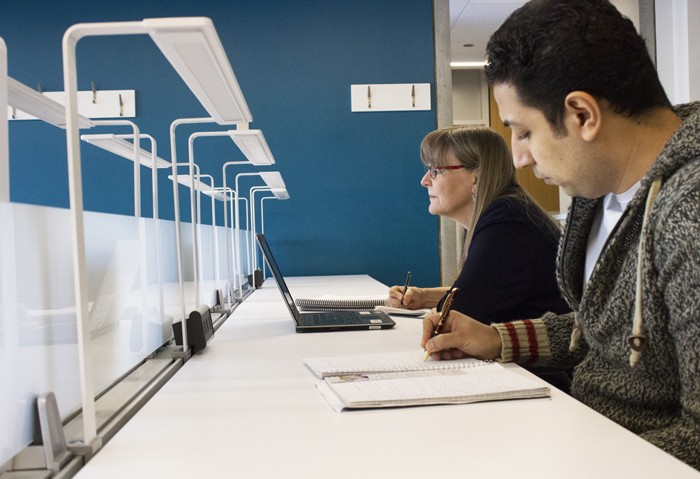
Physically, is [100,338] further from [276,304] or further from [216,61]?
[276,304]

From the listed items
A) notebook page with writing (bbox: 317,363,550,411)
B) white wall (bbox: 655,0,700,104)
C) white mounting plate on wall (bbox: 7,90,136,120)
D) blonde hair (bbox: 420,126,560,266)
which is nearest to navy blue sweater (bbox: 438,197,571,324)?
blonde hair (bbox: 420,126,560,266)

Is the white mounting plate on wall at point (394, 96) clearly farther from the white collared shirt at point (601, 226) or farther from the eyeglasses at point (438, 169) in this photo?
the white collared shirt at point (601, 226)

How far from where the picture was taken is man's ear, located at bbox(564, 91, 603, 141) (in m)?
0.98

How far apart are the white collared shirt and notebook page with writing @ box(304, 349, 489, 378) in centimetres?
27

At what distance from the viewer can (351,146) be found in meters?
4.36

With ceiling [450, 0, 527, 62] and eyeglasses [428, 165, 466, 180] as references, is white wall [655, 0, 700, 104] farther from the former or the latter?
eyeglasses [428, 165, 466, 180]

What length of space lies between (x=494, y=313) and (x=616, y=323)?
655 mm

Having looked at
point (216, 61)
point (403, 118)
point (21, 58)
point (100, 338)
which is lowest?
point (100, 338)

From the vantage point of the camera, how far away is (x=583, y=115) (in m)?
1.00

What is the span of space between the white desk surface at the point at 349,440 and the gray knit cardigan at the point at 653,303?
0.11 m

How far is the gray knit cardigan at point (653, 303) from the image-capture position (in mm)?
839

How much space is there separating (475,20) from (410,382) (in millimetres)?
4707

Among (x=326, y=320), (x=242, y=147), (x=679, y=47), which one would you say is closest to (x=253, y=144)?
(x=242, y=147)

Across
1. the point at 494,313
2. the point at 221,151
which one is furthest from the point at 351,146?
the point at 494,313
